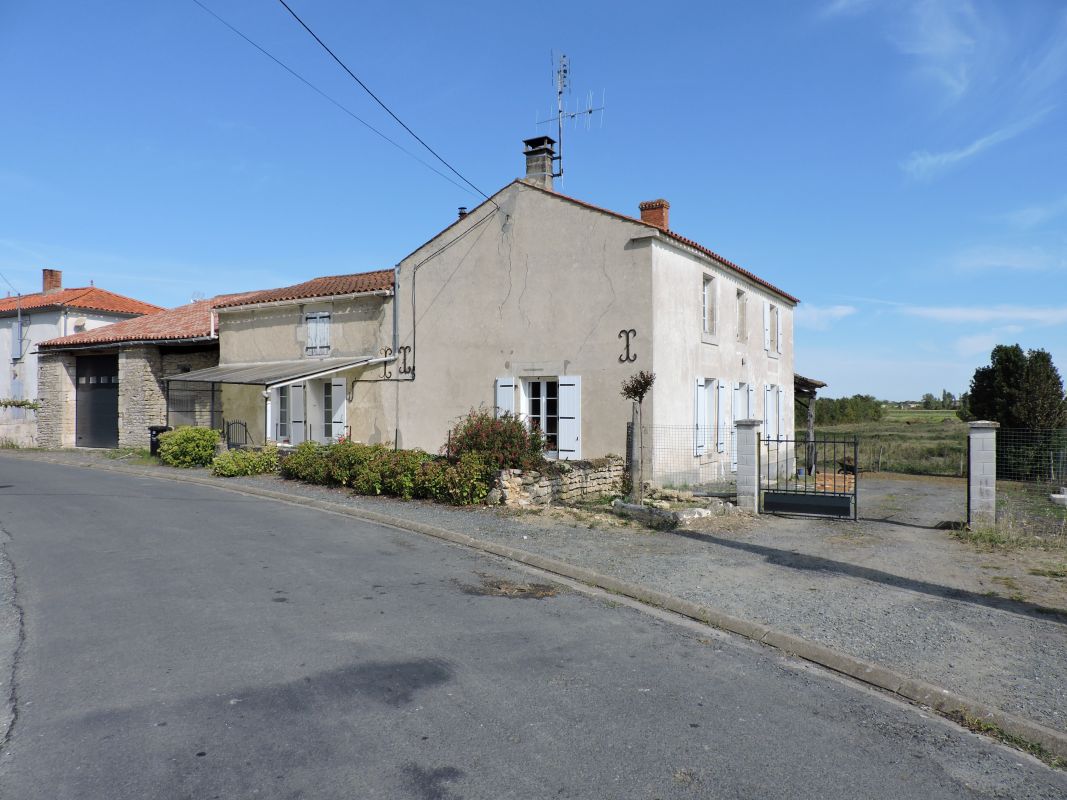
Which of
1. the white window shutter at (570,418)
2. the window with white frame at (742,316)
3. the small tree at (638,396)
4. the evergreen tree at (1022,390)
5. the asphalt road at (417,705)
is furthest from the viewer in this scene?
the evergreen tree at (1022,390)

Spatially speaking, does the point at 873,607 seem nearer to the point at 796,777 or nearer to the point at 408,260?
the point at 796,777

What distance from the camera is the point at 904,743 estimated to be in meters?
3.89

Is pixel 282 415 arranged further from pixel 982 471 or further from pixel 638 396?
pixel 982 471

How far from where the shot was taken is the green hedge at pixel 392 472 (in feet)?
38.9

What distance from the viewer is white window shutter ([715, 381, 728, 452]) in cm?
1612

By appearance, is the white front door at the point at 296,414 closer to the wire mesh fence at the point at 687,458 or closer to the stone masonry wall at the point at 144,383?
the stone masonry wall at the point at 144,383

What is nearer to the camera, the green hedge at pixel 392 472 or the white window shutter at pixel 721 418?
the green hedge at pixel 392 472

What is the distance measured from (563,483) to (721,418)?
18.0 feet

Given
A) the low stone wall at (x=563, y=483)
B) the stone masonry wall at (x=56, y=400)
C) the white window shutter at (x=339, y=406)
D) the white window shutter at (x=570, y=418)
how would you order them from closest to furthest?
the low stone wall at (x=563, y=483)
the white window shutter at (x=570, y=418)
the white window shutter at (x=339, y=406)
the stone masonry wall at (x=56, y=400)

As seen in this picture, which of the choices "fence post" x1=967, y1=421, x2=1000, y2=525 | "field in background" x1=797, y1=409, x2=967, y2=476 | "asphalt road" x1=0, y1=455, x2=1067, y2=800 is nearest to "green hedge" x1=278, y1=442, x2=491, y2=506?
"asphalt road" x1=0, y1=455, x2=1067, y2=800

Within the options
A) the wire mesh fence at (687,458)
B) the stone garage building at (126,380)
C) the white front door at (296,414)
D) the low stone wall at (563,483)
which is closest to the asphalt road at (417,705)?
the low stone wall at (563,483)

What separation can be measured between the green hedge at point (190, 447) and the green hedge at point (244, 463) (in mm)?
1158

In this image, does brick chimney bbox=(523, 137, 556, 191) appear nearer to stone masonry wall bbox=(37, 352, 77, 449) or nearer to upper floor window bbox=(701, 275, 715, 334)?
upper floor window bbox=(701, 275, 715, 334)

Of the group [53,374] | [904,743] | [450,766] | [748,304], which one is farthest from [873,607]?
[53,374]
